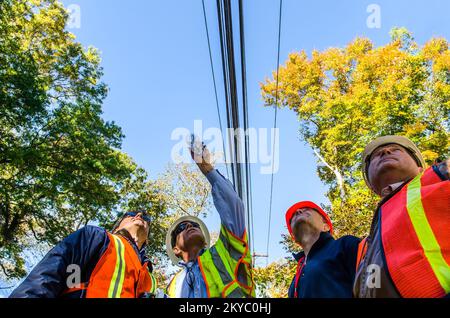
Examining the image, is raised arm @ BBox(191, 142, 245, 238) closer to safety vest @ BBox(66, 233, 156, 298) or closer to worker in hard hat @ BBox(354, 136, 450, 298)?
safety vest @ BBox(66, 233, 156, 298)

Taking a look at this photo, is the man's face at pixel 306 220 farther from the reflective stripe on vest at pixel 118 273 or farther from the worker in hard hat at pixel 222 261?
the reflective stripe on vest at pixel 118 273

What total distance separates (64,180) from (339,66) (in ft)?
44.7

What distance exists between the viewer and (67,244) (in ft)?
6.43

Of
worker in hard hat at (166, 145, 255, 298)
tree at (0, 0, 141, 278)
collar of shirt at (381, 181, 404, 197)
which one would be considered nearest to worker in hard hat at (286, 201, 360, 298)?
worker in hard hat at (166, 145, 255, 298)

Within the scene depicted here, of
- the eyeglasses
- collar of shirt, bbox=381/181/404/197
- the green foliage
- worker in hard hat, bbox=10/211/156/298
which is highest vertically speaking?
the green foliage

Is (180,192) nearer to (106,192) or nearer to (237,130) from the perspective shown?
(106,192)

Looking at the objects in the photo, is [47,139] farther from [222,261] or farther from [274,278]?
[222,261]

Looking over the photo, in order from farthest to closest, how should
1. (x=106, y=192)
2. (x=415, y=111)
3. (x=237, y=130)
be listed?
(x=415, y=111) < (x=106, y=192) < (x=237, y=130)

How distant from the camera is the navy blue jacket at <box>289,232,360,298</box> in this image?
2.07 metres

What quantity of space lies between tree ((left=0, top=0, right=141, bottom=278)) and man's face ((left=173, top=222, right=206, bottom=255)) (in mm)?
8410

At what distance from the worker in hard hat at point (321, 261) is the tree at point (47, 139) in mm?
9233

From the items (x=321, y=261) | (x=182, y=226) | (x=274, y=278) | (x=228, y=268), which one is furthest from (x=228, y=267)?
(x=274, y=278)

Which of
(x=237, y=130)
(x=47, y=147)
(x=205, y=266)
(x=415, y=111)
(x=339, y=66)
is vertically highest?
(x=339, y=66)
